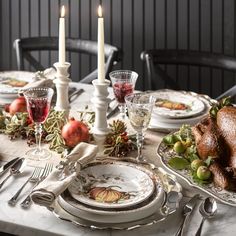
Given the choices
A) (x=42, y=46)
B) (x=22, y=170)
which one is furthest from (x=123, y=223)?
(x=42, y=46)

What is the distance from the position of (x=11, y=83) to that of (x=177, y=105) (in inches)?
26.3

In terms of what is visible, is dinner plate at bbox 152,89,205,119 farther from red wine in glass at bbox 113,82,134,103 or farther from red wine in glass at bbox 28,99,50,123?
red wine in glass at bbox 28,99,50,123

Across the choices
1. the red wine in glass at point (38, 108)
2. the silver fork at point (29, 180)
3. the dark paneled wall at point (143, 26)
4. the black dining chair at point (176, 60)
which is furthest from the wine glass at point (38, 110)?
the dark paneled wall at point (143, 26)

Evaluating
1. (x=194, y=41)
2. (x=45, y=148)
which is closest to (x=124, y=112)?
(x=45, y=148)

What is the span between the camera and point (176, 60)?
2.75 meters

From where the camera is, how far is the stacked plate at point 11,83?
2.14 metres

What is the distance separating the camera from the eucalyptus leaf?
5.03 feet

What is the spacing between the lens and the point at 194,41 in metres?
3.18

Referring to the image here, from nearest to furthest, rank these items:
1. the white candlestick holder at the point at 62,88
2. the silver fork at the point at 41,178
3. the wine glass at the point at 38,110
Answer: the silver fork at the point at 41,178
the wine glass at the point at 38,110
the white candlestick holder at the point at 62,88

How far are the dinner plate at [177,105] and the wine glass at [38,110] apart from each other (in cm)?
41

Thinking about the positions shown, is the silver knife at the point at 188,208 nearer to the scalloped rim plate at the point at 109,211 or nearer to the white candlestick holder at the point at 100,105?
the scalloped rim plate at the point at 109,211

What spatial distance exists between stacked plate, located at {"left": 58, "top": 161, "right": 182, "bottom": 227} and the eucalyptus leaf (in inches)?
3.0

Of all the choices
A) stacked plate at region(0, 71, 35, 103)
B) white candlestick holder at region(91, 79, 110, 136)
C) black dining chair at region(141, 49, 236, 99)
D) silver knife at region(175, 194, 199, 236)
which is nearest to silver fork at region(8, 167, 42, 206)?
white candlestick holder at region(91, 79, 110, 136)

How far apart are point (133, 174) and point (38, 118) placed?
1.10 ft
